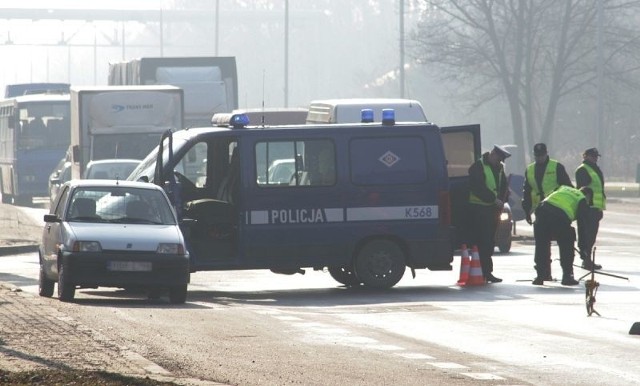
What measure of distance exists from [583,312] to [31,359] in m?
7.01

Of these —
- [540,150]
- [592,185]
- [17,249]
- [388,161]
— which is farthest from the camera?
[17,249]

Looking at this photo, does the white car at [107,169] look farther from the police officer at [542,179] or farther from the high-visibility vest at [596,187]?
the police officer at [542,179]

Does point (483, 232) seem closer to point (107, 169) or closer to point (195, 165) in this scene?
point (195, 165)

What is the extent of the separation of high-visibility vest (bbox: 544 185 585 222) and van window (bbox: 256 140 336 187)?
282 cm

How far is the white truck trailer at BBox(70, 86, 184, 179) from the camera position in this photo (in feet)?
121

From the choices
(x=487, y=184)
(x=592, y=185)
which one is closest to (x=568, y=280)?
(x=487, y=184)

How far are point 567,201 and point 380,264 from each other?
250cm

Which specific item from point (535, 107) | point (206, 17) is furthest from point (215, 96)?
point (206, 17)

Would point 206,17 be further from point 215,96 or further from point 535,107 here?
point 215,96

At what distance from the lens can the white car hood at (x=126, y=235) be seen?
59.1 feet

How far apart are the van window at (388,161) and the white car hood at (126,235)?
2.59 metres

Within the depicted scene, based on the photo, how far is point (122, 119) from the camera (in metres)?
Result: 36.9

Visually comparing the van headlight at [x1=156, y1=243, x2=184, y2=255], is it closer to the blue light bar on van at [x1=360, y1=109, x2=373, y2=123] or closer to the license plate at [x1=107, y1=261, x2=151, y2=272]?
the license plate at [x1=107, y1=261, x2=151, y2=272]

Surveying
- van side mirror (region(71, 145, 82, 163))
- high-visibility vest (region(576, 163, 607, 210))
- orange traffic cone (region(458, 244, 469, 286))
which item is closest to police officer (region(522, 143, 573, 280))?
orange traffic cone (region(458, 244, 469, 286))
